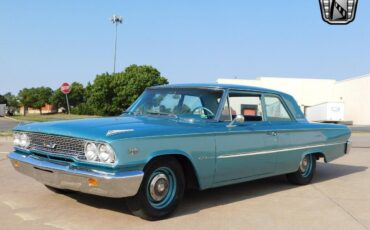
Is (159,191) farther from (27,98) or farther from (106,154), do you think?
(27,98)

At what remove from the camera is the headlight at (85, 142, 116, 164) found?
4.55 metres

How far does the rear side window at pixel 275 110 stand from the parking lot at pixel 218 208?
1121 mm

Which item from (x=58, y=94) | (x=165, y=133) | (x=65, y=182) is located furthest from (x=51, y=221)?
(x=58, y=94)

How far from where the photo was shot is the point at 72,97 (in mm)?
101562

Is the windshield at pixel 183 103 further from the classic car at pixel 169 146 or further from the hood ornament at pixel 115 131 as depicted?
the hood ornament at pixel 115 131

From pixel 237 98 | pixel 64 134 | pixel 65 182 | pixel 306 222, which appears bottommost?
pixel 306 222

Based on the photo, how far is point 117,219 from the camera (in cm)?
495

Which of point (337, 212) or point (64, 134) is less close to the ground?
point (64, 134)

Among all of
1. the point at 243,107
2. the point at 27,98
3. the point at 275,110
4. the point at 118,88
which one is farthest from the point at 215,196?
the point at 27,98

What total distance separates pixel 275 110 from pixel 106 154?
334cm

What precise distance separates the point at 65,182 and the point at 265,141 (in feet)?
9.56

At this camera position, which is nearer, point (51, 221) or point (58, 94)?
point (51, 221)

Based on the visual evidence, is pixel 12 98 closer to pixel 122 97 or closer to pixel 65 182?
pixel 122 97

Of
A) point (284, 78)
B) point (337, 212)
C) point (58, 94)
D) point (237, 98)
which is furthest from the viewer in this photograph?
point (58, 94)
